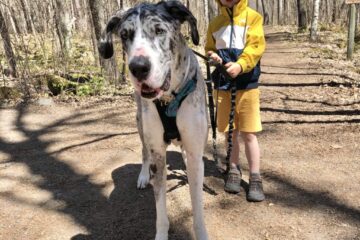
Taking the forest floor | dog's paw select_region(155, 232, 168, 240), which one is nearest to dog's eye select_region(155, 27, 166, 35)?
dog's paw select_region(155, 232, 168, 240)

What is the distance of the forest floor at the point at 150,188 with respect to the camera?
3.45 metres

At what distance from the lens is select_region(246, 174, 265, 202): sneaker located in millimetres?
3779

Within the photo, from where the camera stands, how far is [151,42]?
2.41 m

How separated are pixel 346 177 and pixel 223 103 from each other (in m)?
1.54

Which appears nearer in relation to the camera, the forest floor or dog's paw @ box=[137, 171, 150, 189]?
the forest floor

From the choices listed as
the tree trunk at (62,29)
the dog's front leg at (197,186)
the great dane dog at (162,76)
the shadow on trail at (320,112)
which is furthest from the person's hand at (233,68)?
the tree trunk at (62,29)

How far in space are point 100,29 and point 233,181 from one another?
17.9 feet

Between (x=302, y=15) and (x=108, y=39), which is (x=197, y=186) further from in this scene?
(x=302, y=15)

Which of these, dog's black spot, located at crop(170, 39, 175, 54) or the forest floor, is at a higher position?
dog's black spot, located at crop(170, 39, 175, 54)

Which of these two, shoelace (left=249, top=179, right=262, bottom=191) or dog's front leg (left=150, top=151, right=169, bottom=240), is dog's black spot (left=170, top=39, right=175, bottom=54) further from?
shoelace (left=249, top=179, right=262, bottom=191)

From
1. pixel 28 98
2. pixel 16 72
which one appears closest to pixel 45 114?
pixel 28 98

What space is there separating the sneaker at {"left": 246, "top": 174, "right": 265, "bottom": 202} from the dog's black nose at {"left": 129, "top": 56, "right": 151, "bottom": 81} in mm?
2020

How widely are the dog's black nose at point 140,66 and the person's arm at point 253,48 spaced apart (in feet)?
4.35

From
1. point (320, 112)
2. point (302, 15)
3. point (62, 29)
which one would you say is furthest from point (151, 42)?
point (302, 15)
